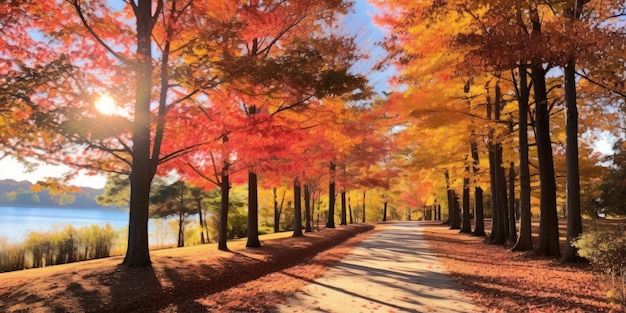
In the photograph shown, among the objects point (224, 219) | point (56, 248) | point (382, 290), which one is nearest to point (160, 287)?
point (382, 290)

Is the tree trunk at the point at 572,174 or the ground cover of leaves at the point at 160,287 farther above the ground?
the tree trunk at the point at 572,174

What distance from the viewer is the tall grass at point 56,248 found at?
43.8ft

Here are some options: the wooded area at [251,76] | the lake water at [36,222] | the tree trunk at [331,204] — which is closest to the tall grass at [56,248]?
the lake water at [36,222]

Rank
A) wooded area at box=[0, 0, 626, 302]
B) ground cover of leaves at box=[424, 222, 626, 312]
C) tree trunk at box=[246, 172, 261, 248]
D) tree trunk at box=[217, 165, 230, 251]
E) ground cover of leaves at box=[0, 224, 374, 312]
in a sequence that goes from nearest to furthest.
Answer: ground cover of leaves at box=[424, 222, 626, 312] → ground cover of leaves at box=[0, 224, 374, 312] → wooded area at box=[0, 0, 626, 302] → tree trunk at box=[217, 165, 230, 251] → tree trunk at box=[246, 172, 261, 248]

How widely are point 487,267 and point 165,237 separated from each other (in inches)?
1159

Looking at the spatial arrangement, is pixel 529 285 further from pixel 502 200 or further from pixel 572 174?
pixel 502 200

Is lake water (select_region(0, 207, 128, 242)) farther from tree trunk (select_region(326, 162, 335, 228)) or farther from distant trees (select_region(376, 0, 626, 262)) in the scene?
distant trees (select_region(376, 0, 626, 262))

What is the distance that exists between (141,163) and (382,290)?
6.60m

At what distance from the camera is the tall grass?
1335 centimetres

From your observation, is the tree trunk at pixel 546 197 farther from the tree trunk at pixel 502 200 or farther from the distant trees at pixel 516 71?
the tree trunk at pixel 502 200

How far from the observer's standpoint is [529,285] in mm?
7617

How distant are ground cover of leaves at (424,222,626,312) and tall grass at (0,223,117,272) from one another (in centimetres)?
1298

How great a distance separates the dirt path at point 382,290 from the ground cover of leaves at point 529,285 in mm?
399

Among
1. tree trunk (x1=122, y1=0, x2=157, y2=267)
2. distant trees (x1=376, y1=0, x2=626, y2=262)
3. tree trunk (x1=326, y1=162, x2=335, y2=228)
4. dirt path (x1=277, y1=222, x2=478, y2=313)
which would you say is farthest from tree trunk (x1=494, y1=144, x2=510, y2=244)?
tree trunk (x1=122, y1=0, x2=157, y2=267)
